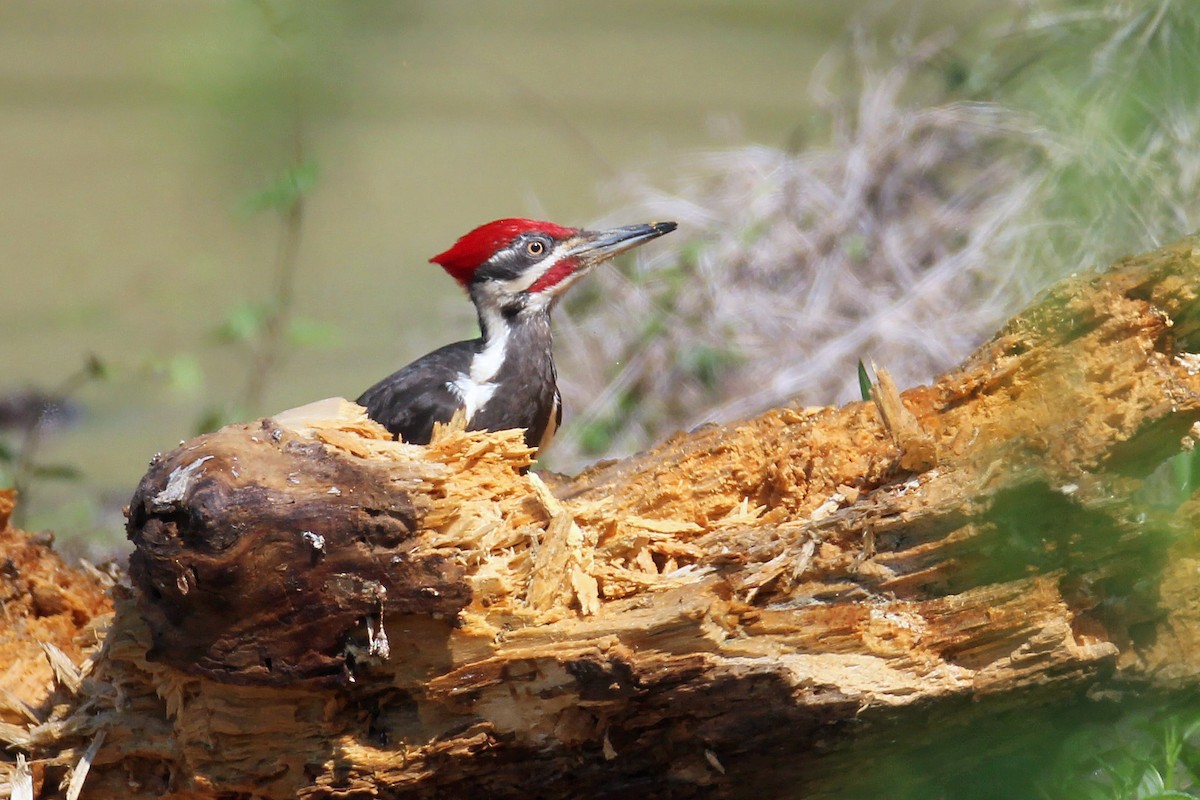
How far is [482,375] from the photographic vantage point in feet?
11.9

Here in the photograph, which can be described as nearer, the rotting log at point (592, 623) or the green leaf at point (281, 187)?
the green leaf at point (281, 187)

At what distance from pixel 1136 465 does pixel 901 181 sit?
4035 mm

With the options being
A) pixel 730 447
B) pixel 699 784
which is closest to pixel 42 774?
pixel 699 784

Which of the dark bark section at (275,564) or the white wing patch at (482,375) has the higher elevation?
the white wing patch at (482,375)

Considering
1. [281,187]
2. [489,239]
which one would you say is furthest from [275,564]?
[489,239]

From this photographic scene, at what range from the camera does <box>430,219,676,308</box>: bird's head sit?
390 cm

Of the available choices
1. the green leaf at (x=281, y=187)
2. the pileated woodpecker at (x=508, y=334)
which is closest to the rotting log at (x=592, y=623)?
the green leaf at (x=281, y=187)

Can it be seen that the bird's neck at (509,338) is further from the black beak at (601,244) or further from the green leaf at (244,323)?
the green leaf at (244,323)

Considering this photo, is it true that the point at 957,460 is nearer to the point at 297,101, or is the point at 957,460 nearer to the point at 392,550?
the point at 392,550

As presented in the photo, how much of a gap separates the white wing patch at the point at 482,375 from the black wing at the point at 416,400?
31 mm

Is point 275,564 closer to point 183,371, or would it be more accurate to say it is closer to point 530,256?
point 530,256

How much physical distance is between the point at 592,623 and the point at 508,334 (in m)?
2.02

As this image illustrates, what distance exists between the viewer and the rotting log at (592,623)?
5.96ft

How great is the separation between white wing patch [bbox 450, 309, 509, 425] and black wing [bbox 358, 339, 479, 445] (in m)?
0.03
